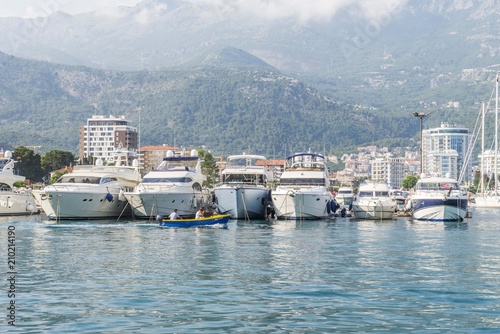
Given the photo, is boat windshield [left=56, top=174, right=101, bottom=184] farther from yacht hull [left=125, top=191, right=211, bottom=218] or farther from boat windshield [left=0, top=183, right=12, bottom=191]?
boat windshield [left=0, top=183, right=12, bottom=191]

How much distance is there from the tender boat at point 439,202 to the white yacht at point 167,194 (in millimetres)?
20523

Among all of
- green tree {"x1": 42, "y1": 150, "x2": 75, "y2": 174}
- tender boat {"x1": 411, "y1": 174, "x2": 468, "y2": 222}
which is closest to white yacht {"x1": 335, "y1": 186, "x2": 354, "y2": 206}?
tender boat {"x1": 411, "y1": 174, "x2": 468, "y2": 222}

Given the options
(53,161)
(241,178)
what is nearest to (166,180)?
(241,178)

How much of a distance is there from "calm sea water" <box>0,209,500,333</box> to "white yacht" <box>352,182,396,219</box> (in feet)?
78.8

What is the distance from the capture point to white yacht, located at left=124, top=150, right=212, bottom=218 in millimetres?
71625

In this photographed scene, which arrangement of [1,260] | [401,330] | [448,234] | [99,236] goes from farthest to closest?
1. [448,234]
2. [99,236]
3. [1,260]
4. [401,330]

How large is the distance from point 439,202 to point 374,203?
7324mm

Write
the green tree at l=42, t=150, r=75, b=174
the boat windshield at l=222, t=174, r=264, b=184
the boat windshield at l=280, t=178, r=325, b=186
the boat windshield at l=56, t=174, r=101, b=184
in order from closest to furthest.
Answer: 1. the boat windshield at l=56, t=174, r=101, b=184
2. the boat windshield at l=280, t=178, r=325, b=186
3. the boat windshield at l=222, t=174, r=264, b=184
4. the green tree at l=42, t=150, r=75, b=174

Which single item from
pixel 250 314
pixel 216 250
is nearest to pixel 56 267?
pixel 216 250

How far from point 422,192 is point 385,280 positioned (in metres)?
44.6

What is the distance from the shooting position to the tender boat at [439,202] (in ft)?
238

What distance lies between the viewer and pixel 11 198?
274 ft

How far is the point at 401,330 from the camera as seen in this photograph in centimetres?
2278

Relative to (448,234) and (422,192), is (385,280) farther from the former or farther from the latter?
(422,192)
